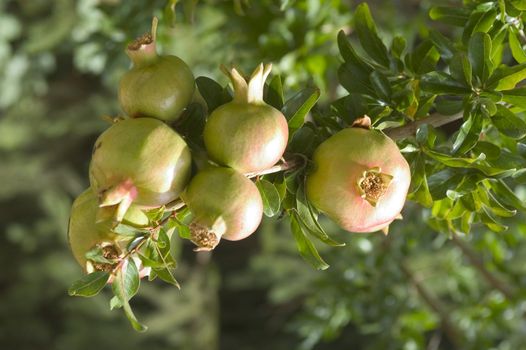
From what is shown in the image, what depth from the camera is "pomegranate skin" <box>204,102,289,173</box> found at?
1.37 ft

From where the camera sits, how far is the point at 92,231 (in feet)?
1.43

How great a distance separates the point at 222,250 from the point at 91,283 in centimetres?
184

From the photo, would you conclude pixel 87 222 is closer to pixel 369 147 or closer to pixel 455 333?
pixel 369 147

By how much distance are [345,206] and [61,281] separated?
5.65 feet

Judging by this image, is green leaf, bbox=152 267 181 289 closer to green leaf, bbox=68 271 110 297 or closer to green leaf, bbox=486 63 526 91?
green leaf, bbox=68 271 110 297

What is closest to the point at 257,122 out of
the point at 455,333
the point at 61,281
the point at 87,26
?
the point at 455,333

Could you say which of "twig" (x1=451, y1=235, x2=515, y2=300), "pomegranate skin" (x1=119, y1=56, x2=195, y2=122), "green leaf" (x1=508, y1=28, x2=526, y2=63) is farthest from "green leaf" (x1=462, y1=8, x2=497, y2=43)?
"twig" (x1=451, y1=235, x2=515, y2=300)

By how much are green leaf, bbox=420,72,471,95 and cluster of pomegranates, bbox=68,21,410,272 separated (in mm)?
86

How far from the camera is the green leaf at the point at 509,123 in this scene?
49 centimetres

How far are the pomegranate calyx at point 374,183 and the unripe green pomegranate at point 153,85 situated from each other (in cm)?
13

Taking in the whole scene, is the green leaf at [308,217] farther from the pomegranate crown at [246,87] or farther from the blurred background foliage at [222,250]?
the blurred background foliage at [222,250]

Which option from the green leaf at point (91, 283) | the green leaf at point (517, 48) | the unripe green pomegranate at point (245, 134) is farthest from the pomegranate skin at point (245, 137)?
the green leaf at point (517, 48)

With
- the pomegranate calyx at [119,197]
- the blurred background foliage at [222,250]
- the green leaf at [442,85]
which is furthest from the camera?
the blurred background foliage at [222,250]

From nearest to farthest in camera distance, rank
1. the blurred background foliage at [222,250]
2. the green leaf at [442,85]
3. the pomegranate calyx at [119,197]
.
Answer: the pomegranate calyx at [119,197]
the green leaf at [442,85]
the blurred background foliage at [222,250]
